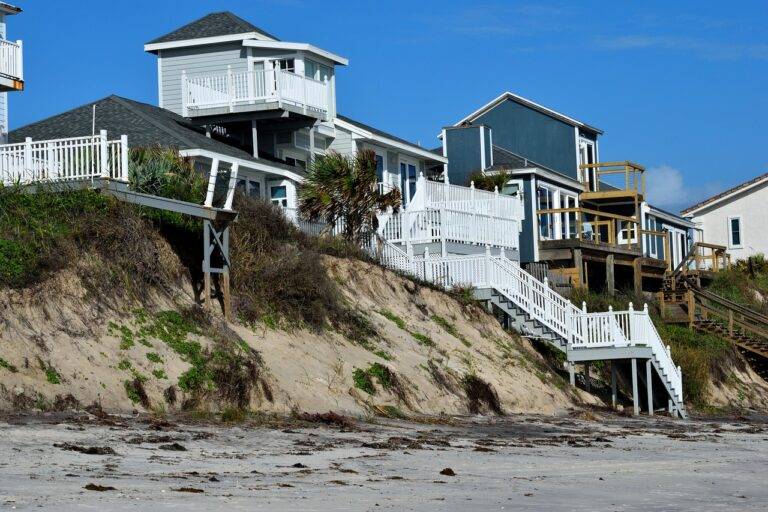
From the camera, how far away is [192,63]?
154 ft

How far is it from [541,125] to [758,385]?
671 inches

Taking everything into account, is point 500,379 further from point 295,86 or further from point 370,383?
point 295,86

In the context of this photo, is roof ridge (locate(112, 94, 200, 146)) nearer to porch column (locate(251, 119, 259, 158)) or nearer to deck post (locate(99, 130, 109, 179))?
porch column (locate(251, 119, 259, 158))

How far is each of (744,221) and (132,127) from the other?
3925 centimetres

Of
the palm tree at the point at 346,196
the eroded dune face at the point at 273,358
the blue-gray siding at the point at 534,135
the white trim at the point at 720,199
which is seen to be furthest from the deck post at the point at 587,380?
the white trim at the point at 720,199

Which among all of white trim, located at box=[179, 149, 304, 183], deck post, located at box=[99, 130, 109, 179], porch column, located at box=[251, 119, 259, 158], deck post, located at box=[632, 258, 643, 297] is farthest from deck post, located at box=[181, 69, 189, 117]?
deck post, located at box=[632, 258, 643, 297]

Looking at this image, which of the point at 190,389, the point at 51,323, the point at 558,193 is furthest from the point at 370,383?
the point at 558,193

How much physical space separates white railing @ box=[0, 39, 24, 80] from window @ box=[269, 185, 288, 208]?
27.9 feet

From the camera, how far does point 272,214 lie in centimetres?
3409

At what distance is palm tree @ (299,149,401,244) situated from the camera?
124 ft

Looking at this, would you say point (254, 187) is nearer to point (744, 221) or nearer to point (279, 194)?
point (279, 194)

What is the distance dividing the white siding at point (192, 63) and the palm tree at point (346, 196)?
29.8 ft

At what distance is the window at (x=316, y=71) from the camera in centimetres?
4591

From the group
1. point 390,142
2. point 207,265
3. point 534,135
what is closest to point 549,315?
point 207,265
